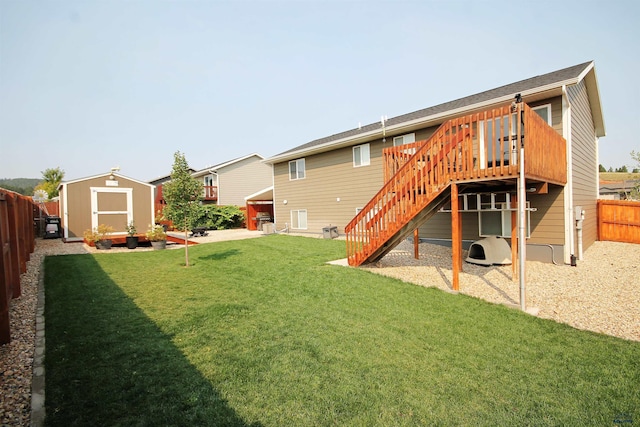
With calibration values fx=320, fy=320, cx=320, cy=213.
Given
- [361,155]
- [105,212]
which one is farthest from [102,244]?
[361,155]

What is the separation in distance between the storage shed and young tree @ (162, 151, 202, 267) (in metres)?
8.18

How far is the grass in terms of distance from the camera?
8.84ft

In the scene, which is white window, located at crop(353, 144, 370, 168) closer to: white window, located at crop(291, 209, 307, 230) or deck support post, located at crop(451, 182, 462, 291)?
white window, located at crop(291, 209, 307, 230)

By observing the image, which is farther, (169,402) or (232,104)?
(232,104)

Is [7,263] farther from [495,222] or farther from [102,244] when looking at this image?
[495,222]

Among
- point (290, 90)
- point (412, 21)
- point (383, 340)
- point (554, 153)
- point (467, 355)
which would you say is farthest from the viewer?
point (290, 90)

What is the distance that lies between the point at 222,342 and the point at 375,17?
14525 millimetres

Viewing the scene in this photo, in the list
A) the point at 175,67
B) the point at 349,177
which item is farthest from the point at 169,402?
the point at 175,67

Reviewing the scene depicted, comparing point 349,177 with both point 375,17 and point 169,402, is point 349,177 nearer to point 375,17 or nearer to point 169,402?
point 375,17

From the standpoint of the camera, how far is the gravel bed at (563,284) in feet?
17.5

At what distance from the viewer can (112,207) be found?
15.9m

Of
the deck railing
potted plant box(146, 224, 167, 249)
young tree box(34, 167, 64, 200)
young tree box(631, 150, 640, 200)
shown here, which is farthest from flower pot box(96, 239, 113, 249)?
young tree box(34, 167, 64, 200)

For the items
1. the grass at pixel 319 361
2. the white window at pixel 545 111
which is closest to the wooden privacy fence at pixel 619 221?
the white window at pixel 545 111

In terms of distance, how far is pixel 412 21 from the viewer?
1355 cm
